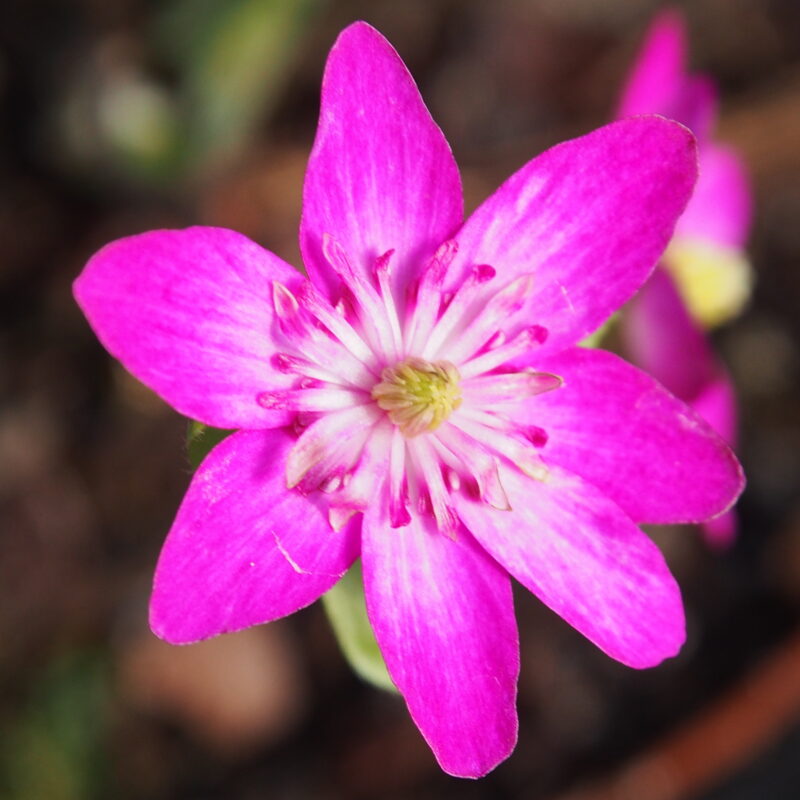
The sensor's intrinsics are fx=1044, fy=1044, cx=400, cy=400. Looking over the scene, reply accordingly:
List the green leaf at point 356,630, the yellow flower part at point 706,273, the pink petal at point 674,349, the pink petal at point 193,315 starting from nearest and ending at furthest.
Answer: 1. the pink petal at point 193,315
2. the green leaf at point 356,630
3. the pink petal at point 674,349
4. the yellow flower part at point 706,273

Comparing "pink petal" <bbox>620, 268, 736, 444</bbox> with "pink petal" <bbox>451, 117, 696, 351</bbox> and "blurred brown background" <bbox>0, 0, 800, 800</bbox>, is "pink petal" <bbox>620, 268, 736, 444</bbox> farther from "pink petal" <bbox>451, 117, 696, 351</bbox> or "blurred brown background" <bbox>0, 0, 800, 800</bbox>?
"blurred brown background" <bbox>0, 0, 800, 800</bbox>

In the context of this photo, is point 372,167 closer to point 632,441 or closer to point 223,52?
point 632,441

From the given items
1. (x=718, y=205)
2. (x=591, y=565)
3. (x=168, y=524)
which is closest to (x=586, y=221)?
(x=591, y=565)

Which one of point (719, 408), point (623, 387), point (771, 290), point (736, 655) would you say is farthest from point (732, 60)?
point (623, 387)

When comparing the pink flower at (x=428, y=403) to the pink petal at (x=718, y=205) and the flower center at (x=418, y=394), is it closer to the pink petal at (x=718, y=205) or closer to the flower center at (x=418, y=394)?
the flower center at (x=418, y=394)

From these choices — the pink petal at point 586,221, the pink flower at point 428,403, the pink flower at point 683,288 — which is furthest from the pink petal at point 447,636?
the pink flower at point 683,288

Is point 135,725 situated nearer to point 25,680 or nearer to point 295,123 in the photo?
point 25,680
